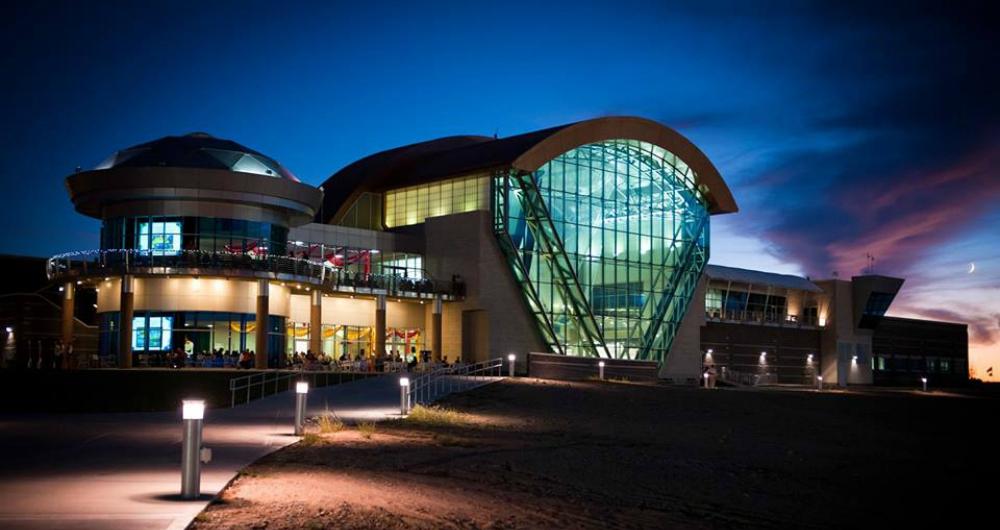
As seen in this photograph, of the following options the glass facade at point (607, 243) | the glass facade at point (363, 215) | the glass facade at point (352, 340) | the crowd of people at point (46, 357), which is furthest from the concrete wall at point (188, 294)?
the glass facade at point (363, 215)

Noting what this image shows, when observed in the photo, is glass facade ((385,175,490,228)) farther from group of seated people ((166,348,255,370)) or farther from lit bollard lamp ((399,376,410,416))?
lit bollard lamp ((399,376,410,416))

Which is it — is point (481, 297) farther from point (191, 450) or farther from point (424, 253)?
point (191, 450)

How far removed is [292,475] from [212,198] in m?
34.8

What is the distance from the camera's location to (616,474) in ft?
61.2

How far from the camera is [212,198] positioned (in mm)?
48719

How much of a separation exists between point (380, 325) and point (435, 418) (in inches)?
1155

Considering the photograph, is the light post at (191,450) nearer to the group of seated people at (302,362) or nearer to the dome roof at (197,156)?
the group of seated people at (302,362)

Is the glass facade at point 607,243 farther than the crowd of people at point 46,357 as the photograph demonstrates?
Yes

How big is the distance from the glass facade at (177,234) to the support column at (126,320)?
5.46 feet

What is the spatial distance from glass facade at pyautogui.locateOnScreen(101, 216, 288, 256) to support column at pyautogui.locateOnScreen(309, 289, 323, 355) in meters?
4.76

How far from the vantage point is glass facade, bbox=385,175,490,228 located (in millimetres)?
61406

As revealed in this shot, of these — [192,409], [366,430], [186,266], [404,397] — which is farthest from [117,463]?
[186,266]

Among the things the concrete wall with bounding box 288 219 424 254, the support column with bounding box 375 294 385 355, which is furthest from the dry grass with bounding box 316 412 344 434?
the concrete wall with bounding box 288 219 424 254

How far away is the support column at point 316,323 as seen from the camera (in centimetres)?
5281
